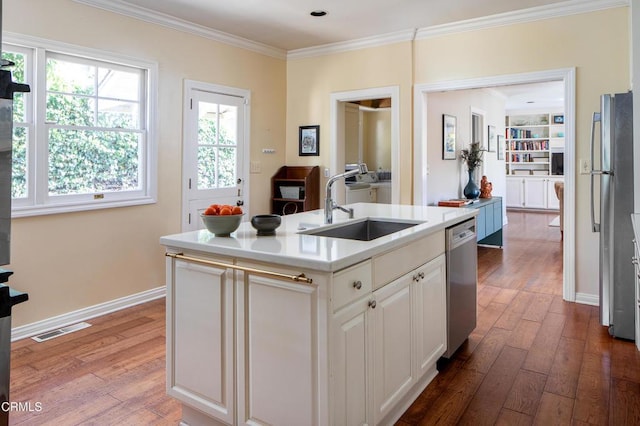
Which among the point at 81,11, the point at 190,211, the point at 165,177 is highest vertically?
the point at 81,11

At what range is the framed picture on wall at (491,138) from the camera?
8.17 metres

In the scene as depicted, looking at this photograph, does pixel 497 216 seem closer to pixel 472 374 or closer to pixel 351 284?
pixel 472 374

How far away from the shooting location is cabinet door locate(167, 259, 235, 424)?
1872 mm

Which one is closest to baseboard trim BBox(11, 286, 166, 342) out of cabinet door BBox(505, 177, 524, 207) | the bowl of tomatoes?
the bowl of tomatoes

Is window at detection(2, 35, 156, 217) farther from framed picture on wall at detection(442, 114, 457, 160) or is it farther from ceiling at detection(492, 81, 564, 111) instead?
ceiling at detection(492, 81, 564, 111)

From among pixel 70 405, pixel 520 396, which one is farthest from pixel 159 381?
pixel 520 396

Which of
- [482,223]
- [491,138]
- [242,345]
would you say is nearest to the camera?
[242,345]

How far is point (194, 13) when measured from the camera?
159 inches

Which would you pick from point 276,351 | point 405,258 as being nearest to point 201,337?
point 276,351

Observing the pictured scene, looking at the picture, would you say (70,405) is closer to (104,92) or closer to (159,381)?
(159,381)

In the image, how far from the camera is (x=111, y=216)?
12.4 ft

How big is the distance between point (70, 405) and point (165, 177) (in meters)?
2.32

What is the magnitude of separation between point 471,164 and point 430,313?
4954mm

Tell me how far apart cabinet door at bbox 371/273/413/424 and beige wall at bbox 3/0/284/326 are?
106 inches
